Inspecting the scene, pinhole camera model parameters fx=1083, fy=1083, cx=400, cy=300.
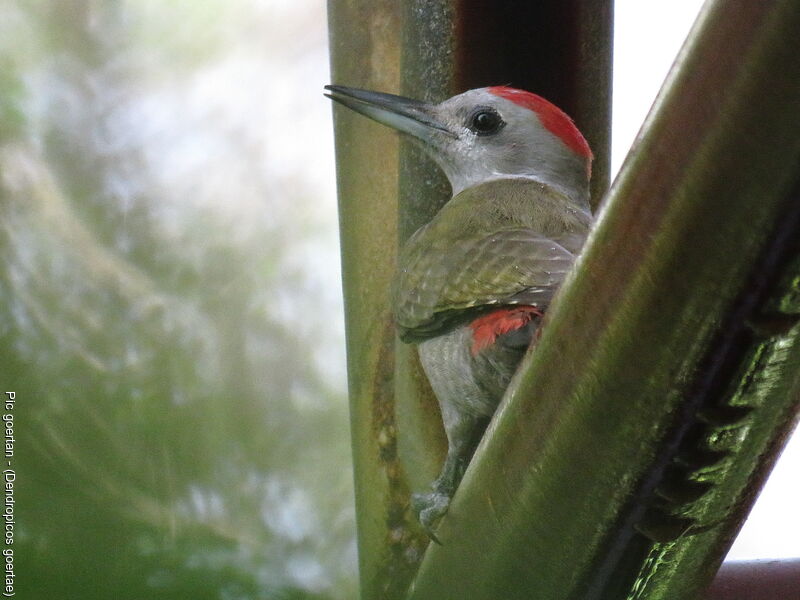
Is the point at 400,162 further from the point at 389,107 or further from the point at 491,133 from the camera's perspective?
the point at 491,133

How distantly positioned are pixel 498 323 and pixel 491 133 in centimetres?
73

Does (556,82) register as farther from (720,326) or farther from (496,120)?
(720,326)

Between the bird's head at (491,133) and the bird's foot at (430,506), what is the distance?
56 centimetres

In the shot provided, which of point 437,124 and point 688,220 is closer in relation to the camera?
point 688,220

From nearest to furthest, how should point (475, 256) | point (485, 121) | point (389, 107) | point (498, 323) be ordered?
1. point (498, 323)
2. point (475, 256)
3. point (389, 107)
4. point (485, 121)

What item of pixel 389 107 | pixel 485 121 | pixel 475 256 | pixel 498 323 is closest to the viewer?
pixel 498 323

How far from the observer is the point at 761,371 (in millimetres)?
689

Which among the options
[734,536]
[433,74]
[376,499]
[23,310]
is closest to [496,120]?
[433,74]

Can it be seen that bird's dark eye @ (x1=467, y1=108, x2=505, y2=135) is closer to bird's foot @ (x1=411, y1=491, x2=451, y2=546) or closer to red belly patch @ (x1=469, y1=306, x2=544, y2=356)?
red belly patch @ (x1=469, y1=306, x2=544, y2=356)

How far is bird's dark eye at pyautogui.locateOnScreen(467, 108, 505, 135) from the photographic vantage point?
5.90 ft

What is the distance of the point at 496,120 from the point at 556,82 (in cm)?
25

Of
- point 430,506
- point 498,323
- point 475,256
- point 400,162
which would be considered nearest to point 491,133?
point 400,162

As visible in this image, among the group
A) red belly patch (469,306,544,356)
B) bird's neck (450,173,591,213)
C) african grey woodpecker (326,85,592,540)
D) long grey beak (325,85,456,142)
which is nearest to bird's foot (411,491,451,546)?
african grey woodpecker (326,85,592,540)

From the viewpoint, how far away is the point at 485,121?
187 centimetres
